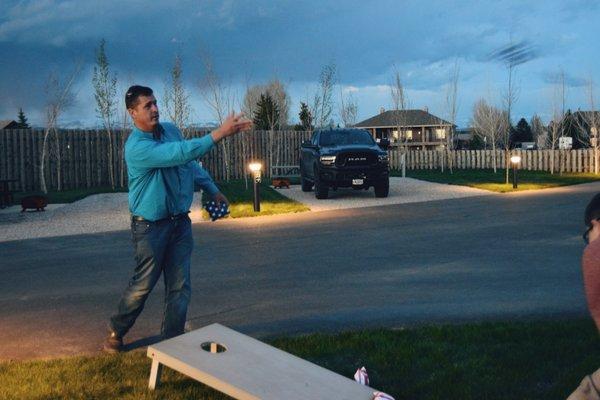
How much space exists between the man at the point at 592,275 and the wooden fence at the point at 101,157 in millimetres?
25192

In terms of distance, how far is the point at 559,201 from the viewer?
1716cm

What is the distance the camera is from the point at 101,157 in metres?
27.9

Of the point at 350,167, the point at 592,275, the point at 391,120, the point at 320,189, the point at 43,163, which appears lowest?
the point at 320,189

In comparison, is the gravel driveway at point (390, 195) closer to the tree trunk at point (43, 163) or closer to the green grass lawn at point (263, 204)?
the green grass lawn at point (263, 204)

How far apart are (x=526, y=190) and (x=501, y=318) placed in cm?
1561

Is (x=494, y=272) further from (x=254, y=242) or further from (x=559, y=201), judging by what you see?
(x=559, y=201)

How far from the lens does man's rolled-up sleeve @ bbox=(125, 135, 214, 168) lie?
451 centimetres

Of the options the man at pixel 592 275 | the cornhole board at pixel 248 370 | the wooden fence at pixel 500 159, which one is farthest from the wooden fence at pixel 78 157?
the man at pixel 592 275

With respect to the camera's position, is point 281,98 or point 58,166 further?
point 281,98

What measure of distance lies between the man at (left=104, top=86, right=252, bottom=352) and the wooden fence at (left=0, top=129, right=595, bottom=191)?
22.0 metres

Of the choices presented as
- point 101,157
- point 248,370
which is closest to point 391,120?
point 101,157

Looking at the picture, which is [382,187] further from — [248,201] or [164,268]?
[164,268]

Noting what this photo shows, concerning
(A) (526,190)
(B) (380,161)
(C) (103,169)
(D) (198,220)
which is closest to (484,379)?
(D) (198,220)

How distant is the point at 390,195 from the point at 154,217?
52.1 ft
